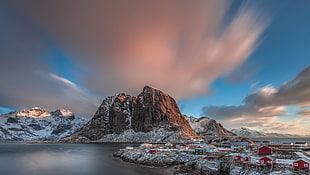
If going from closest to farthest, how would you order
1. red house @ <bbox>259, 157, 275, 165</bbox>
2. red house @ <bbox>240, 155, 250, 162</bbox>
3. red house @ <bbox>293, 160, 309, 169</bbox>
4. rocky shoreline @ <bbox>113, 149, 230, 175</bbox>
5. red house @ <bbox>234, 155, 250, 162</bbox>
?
red house @ <bbox>293, 160, 309, 169</bbox>, red house @ <bbox>259, 157, 275, 165</bbox>, red house @ <bbox>240, 155, 250, 162</bbox>, red house @ <bbox>234, 155, 250, 162</bbox>, rocky shoreline @ <bbox>113, 149, 230, 175</bbox>

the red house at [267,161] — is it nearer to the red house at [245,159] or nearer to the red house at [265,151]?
the red house at [245,159]

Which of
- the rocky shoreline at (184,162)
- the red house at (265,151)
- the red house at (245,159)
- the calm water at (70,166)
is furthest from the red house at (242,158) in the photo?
the calm water at (70,166)

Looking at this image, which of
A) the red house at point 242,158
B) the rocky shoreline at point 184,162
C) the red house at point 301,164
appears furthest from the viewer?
the rocky shoreline at point 184,162

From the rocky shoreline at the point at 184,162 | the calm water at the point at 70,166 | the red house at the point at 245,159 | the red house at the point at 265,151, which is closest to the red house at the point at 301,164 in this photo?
the red house at the point at 245,159

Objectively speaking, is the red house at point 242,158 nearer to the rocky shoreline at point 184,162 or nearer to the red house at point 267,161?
the red house at point 267,161

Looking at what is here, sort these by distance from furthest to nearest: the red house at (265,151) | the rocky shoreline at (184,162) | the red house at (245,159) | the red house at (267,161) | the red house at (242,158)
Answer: the red house at (265,151) < the rocky shoreline at (184,162) < the red house at (242,158) < the red house at (245,159) < the red house at (267,161)

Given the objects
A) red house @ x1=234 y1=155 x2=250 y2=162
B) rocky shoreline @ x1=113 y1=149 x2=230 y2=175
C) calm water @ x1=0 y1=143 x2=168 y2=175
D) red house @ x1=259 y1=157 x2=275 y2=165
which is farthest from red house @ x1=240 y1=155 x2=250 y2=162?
calm water @ x1=0 y1=143 x2=168 y2=175

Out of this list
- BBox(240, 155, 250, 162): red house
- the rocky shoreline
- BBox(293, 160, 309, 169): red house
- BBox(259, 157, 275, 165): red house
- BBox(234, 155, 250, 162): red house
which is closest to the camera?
BBox(293, 160, 309, 169): red house

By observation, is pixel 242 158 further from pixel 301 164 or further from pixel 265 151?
pixel 265 151

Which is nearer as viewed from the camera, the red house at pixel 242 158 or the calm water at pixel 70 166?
the red house at pixel 242 158

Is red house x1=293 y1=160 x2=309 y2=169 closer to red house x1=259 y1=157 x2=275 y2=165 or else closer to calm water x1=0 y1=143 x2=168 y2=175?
red house x1=259 y1=157 x2=275 y2=165

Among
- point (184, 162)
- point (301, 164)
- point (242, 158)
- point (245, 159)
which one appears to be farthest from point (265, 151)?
point (184, 162)

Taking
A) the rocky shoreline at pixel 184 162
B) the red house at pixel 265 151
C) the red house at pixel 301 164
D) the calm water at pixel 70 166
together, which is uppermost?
the red house at pixel 265 151

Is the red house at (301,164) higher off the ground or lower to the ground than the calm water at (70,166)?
higher
